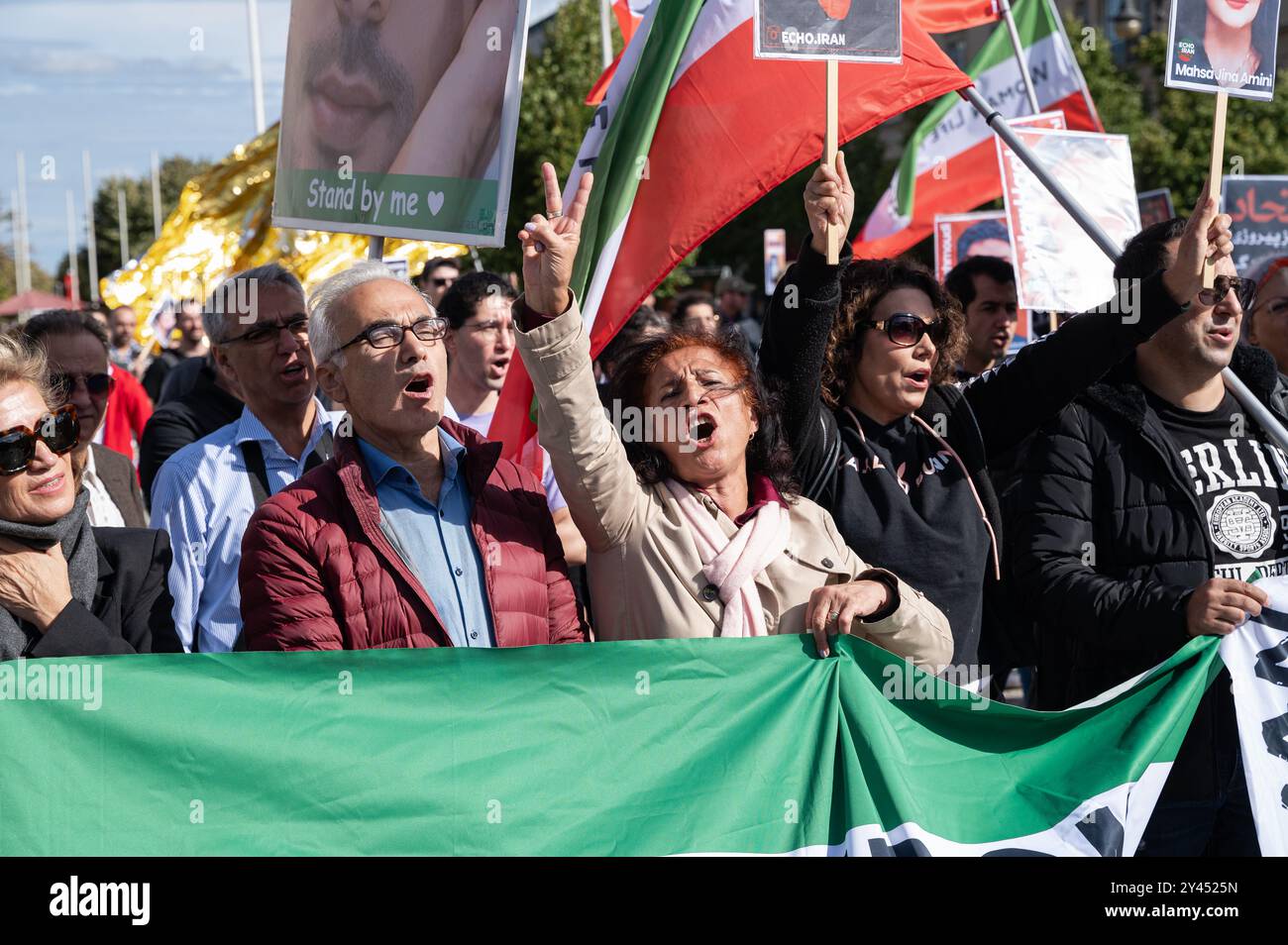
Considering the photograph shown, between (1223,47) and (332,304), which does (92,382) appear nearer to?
(332,304)

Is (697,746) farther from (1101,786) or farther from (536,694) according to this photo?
(1101,786)

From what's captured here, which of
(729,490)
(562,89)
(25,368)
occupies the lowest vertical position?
(729,490)

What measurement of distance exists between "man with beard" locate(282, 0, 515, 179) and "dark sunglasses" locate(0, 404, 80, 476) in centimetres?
143

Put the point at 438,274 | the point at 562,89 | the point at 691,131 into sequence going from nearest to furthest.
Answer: the point at 691,131 → the point at 438,274 → the point at 562,89

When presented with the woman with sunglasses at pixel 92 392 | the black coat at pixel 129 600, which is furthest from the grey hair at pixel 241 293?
the black coat at pixel 129 600

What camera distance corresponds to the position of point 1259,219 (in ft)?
27.1

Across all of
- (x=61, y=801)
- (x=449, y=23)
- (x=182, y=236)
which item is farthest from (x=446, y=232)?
(x=182, y=236)

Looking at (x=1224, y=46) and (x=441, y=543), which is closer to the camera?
(x=441, y=543)

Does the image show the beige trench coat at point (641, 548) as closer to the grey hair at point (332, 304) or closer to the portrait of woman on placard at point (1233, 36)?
the grey hair at point (332, 304)

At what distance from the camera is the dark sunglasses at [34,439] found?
325 cm

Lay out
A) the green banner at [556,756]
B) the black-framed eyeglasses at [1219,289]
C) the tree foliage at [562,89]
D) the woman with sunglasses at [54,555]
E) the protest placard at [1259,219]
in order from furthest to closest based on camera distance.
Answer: the tree foliage at [562,89] < the protest placard at [1259,219] < the black-framed eyeglasses at [1219,289] < the woman with sunglasses at [54,555] < the green banner at [556,756]

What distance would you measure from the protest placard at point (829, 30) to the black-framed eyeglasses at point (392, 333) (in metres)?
1.13

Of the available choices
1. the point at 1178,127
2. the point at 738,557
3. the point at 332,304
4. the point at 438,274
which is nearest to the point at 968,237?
the point at 438,274

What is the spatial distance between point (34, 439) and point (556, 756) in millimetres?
1305
